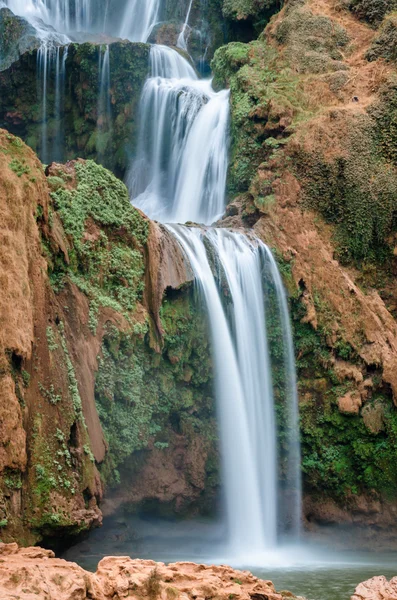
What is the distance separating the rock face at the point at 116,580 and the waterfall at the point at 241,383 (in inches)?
212

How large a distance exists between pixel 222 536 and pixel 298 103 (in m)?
11.1

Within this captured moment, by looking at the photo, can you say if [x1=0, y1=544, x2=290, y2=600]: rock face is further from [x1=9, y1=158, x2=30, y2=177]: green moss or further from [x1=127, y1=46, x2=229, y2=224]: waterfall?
[x1=127, y1=46, x2=229, y2=224]: waterfall

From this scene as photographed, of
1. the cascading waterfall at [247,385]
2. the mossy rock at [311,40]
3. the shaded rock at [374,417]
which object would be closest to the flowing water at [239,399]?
the cascading waterfall at [247,385]

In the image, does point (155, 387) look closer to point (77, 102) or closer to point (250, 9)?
point (77, 102)

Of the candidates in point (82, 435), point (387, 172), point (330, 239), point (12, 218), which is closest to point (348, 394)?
point (330, 239)

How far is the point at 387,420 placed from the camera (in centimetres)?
1536

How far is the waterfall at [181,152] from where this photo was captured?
19.6 meters

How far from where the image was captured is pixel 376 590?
28.7 ft

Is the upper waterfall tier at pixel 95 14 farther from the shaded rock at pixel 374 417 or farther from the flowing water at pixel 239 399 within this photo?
the shaded rock at pixel 374 417

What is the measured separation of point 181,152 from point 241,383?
872 centimetres

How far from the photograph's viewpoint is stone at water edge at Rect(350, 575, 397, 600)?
851 centimetres

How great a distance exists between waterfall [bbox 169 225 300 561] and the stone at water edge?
477 cm

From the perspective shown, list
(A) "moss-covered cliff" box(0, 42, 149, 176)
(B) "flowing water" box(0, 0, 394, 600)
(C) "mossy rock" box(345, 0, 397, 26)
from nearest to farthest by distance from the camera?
1. (B) "flowing water" box(0, 0, 394, 600)
2. (C) "mossy rock" box(345, 0, 397, 26)
3. (A) "moss-covered cliff" box(0, 42, 149, 176)

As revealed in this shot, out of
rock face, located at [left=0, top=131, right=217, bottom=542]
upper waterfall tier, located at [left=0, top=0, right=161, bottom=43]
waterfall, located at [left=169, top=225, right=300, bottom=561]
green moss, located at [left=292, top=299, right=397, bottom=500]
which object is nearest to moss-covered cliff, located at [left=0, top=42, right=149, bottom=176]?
upper waterfall tier, located at [left=0, top=0, right=161, bottom=43]
